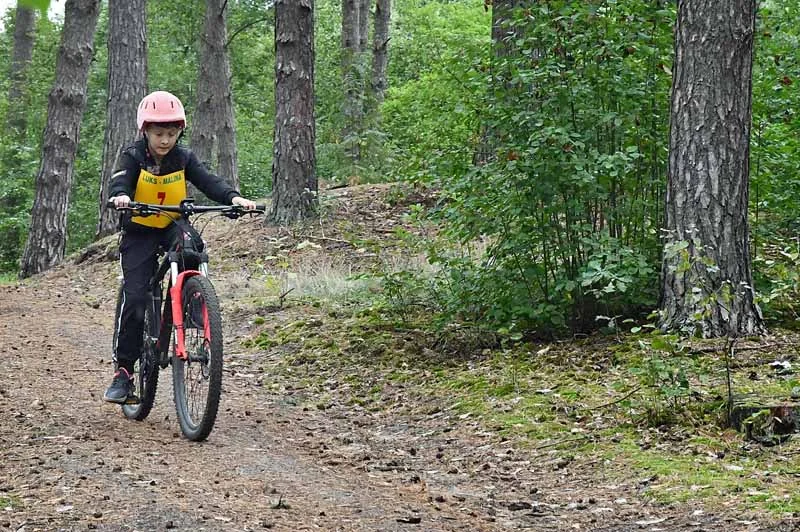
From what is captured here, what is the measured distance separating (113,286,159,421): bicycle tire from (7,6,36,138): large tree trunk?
25.6m

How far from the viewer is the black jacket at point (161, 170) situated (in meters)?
6.47

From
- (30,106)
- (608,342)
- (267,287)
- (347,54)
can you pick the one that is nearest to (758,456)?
(608,342)

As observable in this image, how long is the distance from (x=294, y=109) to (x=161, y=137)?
9.02 m

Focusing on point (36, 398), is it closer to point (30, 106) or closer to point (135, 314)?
point (135, 314)

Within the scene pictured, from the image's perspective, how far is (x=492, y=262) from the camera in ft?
28.3

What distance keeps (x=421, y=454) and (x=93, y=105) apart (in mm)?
30372

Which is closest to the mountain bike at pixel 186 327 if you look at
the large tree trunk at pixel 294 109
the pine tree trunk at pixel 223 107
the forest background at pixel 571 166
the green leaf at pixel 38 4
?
the forest background at pixel 571 166

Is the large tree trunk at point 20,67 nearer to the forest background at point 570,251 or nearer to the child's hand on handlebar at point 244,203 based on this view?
the forest background at point 570,251

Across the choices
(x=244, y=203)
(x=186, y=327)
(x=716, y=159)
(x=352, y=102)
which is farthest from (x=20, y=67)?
(x=716, y=159)

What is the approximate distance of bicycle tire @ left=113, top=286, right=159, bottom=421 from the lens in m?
6.67

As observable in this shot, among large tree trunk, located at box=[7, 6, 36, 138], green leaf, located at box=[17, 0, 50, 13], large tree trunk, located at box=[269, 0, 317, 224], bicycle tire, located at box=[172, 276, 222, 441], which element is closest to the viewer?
green leaf, located at box=[17, 0, 50, 13]

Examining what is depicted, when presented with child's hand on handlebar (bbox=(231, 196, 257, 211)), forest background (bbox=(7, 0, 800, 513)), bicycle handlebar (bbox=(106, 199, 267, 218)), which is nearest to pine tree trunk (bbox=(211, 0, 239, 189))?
forest background (bbox=(7, 0, 800, 513))

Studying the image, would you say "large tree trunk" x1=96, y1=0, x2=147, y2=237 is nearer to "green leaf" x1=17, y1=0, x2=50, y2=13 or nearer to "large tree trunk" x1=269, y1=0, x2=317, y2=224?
"large tree trunk" x1=269, y1=0, x2=317, y2=224

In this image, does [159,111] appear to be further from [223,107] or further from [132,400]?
[223,107]
